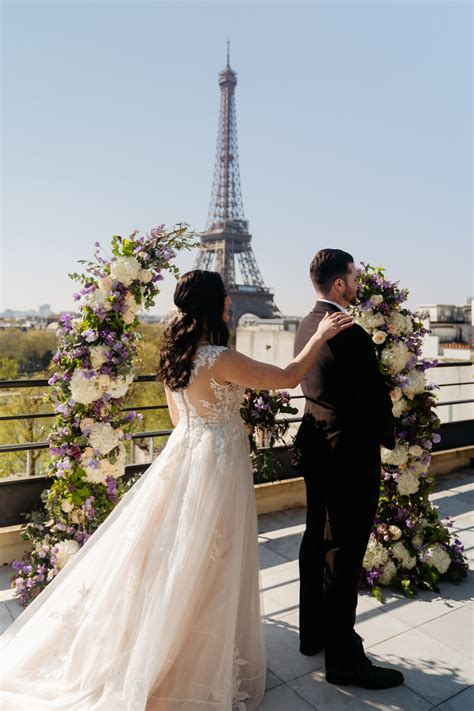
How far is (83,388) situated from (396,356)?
1950 mm

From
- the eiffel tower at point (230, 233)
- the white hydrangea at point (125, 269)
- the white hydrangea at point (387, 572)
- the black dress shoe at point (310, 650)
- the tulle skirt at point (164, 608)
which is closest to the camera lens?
the tulle skirt at point (164, 608)

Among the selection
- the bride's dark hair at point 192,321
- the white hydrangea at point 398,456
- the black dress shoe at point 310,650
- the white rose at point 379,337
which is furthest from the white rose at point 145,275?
the black dress shoe at point 310,650

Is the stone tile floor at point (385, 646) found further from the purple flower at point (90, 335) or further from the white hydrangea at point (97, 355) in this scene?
the purple flower at point (90, 335)

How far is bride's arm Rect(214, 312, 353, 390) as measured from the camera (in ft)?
7.04

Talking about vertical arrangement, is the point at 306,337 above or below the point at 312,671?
above

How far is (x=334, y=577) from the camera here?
2.46 meters

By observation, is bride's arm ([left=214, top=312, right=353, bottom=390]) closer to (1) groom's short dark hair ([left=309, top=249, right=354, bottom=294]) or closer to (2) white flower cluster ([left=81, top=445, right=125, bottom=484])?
(1) groom's short dark hair ([left=309, top=249, right=354, bottom=294])

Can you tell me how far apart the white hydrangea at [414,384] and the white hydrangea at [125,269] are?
1861 millimetres

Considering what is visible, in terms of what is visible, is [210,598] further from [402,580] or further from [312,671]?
[402,580]

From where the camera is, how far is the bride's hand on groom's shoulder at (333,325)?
7.11ft

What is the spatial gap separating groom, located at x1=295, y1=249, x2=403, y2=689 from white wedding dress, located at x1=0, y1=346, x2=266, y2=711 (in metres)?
0.36

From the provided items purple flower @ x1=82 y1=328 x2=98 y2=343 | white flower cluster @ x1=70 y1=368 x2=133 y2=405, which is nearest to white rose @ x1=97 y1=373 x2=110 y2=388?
white flower cluster @ x1=70 y1=368 x2=133 y2=405

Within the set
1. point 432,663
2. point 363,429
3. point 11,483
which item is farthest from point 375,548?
point 11,483

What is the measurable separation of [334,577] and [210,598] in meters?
0.61
